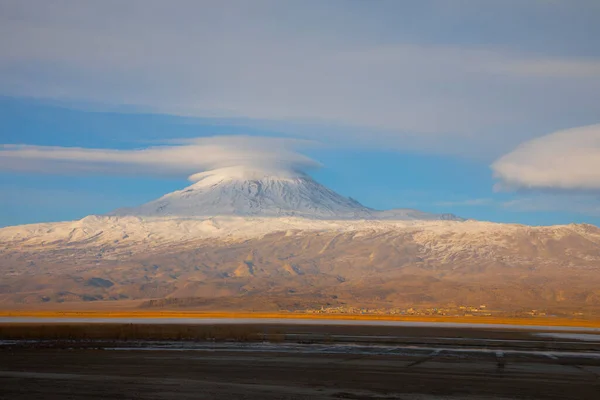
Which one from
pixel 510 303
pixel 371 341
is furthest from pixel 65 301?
pixel 371 341

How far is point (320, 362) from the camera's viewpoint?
33.9 meters

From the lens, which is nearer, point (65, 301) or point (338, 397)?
point (338, 397)

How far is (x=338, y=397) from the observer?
23531mm

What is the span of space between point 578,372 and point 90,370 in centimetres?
2007

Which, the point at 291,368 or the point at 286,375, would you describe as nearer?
the point at 286,375

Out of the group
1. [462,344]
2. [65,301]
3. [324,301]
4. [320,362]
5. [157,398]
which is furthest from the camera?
[65,301]

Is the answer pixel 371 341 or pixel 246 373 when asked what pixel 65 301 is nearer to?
pixel 371 341

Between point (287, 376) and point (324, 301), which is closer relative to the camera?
point (287, 376)

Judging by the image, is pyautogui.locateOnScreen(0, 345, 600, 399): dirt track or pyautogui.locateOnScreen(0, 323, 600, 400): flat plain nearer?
pyautogui.locateOnScreen(0, 345, 600, 399): dirt track

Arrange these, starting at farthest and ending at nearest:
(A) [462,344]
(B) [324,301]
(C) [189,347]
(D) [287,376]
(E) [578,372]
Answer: (B) [324,301], (A) [462,344], (C) [189,347], (E) [578,372], (D) [287,376]

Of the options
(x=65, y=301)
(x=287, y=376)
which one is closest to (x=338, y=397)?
(x=287, y=376)

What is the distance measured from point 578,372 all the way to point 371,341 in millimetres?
18167

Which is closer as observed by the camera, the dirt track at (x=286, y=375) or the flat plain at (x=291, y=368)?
the dirt track at (x=286, y=375)

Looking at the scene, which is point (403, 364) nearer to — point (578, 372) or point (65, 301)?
→ point (578, 372)
